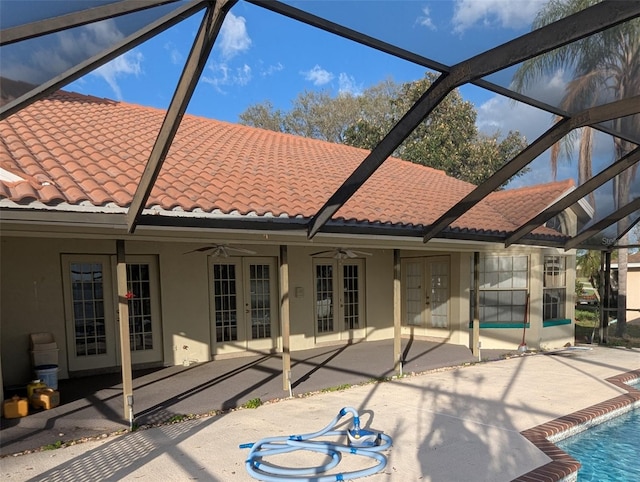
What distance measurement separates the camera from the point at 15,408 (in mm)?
5227

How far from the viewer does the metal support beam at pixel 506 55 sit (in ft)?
9.16

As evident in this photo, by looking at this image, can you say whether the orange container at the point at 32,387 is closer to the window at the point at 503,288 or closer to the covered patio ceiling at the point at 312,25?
the covered patio ceiling at the point at 312,25

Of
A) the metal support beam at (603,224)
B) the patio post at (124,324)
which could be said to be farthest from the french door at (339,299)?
the patio post at (124,324)

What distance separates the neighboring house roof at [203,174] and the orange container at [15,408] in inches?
109

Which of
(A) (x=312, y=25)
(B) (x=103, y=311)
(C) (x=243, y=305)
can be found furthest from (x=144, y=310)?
(A) (x=312, y=25)

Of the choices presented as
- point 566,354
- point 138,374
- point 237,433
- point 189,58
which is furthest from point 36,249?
point 566,354

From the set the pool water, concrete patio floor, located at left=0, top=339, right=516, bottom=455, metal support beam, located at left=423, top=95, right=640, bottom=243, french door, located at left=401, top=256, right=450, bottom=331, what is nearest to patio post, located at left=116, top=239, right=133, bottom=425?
concrete patio floor, located at left=0, top=339, right=516, bottom=455

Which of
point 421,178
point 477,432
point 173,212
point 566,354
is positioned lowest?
point 566,354

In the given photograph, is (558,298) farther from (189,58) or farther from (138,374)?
(189,58)

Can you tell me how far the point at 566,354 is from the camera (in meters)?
9.33

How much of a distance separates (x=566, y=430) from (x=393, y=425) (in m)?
2.07

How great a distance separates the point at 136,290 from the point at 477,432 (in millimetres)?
6268

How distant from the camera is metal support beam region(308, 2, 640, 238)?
9.16 feet

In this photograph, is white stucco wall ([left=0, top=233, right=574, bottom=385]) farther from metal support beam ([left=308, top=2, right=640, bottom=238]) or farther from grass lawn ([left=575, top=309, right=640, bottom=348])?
metal support beam ([left=308, top=2, right=640, bottom=238])
